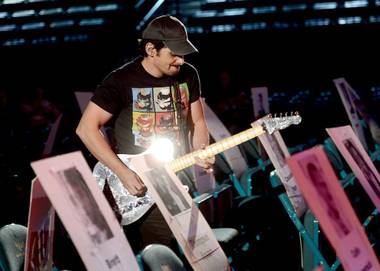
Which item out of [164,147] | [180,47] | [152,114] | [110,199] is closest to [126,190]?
[110,199]

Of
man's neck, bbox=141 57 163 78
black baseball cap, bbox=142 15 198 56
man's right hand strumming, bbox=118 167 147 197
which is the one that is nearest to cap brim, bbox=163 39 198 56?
black baseball cap, bbox=142 15 198 56

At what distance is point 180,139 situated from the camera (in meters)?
4.15

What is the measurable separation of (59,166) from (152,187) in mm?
887

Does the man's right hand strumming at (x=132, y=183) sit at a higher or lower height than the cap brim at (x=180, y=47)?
lower

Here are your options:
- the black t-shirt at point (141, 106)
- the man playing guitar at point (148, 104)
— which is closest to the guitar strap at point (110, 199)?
the man playing guitar at point (148, 104)

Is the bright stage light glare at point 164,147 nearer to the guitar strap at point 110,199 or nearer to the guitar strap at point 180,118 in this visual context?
the guitar strap at point 180,118

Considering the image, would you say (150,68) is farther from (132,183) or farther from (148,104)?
(132,183)

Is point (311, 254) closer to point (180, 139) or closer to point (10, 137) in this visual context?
point (180, 139)

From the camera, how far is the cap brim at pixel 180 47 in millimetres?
3850

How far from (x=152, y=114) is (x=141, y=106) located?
0.08 m

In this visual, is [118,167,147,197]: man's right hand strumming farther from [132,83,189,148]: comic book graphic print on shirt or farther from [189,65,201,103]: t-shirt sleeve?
[189,65,201,103]: t-shirt sleeve

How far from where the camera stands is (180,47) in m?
3.87

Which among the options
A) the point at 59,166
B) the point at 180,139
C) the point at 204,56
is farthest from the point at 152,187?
the point at 204,56

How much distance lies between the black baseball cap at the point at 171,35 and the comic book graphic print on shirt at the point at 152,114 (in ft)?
1.00
